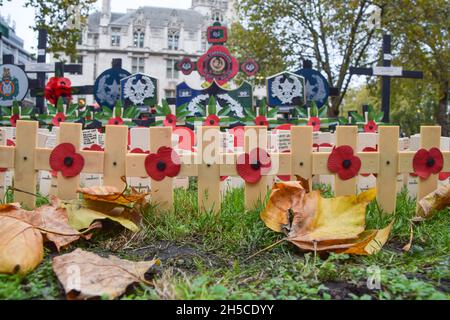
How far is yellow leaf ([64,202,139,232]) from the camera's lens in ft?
7.24

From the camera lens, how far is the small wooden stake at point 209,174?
265 cm

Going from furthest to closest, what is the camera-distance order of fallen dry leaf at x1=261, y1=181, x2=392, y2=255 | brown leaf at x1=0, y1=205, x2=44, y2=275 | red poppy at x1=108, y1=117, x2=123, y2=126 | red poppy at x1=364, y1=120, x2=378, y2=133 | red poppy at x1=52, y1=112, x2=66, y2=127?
red poppy at x1=52, y1=112, x2=66, y2=127
red poppy at x1=364, y1=120, x2=378, y2=133
red poppy at x1=108, y1=117, x2=123, y2=126
fallen dry leaf at x1=261, y1=181, x2=392, y2=255
brown leaf at x1=0, y1=205, x2=44, y2=275

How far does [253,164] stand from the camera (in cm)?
264

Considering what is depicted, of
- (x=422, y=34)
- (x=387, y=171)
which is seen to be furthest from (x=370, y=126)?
(x=422, y=34)

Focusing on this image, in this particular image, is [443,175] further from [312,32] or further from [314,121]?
[312,32]

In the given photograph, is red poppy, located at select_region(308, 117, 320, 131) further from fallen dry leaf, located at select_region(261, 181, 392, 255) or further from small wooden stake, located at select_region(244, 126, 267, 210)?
fallen dry leaf, located at select_region(261, 181, 392, 255)

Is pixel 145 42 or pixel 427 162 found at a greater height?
pixel 145 42

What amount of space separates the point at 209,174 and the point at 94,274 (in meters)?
1.14

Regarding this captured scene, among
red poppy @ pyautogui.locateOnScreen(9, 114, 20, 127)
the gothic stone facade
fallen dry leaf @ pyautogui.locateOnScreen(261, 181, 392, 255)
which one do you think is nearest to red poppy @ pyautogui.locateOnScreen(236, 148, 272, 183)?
fallen dry leaf @ pyautogui.locateOnScreen(261, 181, 392, 255)

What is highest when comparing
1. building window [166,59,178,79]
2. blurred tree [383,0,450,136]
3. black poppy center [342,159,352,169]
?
building window [166,59,178,79]

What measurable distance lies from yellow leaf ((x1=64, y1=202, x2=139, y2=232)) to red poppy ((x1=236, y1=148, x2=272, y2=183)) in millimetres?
716

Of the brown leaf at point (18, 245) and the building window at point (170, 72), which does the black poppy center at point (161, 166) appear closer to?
the brown leaf at point (18, 245)

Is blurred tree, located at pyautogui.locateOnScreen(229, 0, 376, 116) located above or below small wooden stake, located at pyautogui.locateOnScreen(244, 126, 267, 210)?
above
